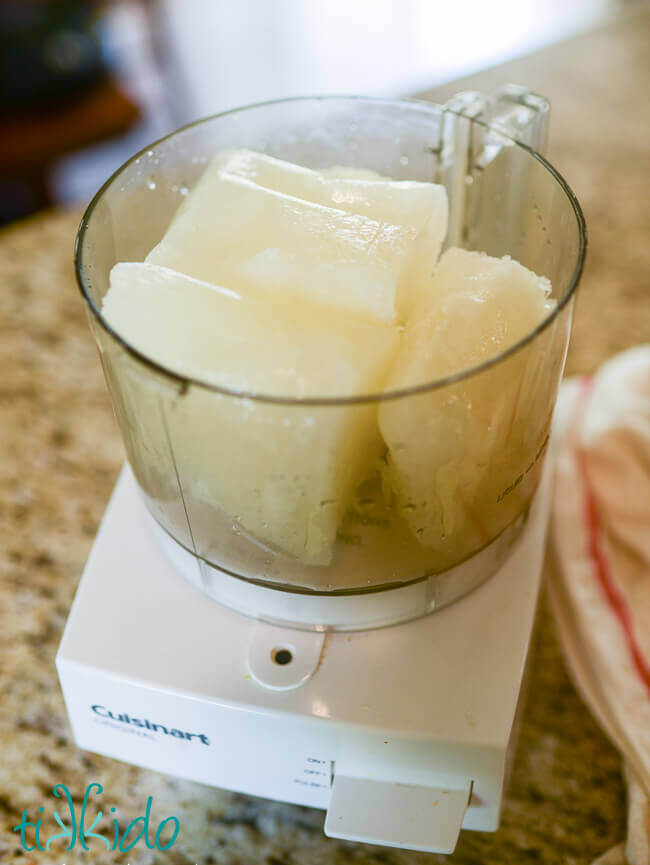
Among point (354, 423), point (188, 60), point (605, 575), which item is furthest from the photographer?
point (188, 60)

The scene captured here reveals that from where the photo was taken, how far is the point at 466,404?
0.42 meters

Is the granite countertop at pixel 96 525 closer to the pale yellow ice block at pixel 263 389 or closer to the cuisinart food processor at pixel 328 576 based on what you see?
the cuisinart food processor at pixel 328 576

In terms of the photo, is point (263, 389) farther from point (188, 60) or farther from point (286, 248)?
point (188, 60)

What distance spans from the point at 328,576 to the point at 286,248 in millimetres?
193

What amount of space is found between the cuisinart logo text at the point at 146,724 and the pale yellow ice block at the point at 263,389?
151 mm

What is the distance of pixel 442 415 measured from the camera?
42cm

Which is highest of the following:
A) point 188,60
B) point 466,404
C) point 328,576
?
point 466,404

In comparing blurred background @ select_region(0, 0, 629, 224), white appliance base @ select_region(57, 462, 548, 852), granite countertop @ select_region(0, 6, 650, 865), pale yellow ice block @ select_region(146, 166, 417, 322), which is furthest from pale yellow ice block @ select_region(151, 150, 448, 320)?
blurred background @ select_region(0, 0, 629, 224)

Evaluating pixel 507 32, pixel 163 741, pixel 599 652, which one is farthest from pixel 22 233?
pixel 507 32

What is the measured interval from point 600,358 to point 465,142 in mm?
357

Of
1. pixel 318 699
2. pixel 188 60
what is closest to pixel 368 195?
pixel 318 699

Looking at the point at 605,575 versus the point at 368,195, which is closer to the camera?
the point at 368,195

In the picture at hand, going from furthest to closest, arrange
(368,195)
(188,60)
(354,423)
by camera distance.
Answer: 1. (188,60)
2. (368,195)
3. (354,423)

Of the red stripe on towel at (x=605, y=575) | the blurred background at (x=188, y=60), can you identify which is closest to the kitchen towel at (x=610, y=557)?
the red stripe on towel at (x=605, y=575)
